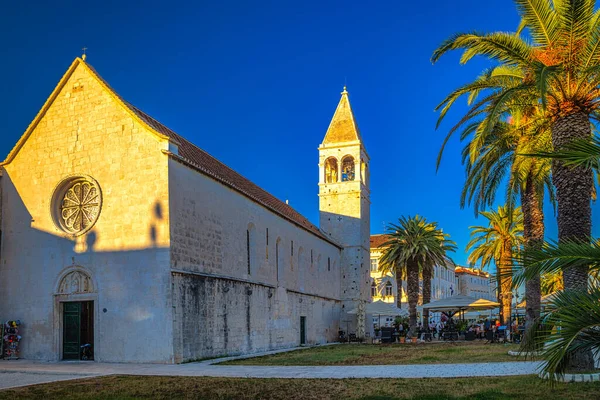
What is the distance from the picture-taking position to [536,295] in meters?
20.5

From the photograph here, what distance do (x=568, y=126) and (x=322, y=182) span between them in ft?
111

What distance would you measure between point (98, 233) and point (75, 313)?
3178 millimetres

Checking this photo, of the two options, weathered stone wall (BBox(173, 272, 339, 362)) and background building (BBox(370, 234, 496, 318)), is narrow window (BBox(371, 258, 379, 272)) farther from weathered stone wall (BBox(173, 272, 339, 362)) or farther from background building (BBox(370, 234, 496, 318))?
weathered stone wall (BBox(173, 272, 339, 362))

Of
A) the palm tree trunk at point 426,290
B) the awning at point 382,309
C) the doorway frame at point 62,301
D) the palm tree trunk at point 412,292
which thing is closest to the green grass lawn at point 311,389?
the doorway frame at point 62,301

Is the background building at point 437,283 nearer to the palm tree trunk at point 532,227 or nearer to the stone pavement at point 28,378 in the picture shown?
the palm tree trunk at point 532,227

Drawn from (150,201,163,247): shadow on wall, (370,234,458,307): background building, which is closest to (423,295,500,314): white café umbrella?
(150,201,163,247): shadow on wall

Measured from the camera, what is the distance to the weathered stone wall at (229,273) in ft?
69.3

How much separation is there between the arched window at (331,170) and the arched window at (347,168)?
88cm

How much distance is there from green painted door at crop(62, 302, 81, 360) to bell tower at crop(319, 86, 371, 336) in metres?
27.0

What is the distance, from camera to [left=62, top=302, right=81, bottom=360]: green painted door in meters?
21.6

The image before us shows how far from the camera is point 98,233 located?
21.6 meters

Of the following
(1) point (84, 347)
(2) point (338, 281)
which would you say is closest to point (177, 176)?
(1) point (84, 347)

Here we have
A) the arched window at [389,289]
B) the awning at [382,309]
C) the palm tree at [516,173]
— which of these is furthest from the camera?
the arched window at [389,289]

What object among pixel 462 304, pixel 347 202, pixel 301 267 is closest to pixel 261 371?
pixel 301 267
